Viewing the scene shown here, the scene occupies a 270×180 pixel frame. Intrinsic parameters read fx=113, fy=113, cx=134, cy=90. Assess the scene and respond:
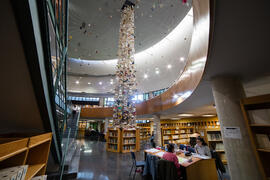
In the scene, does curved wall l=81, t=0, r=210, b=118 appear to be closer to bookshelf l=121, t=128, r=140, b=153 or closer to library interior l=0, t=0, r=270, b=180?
library interior l=0, t=0, r=270, b=180

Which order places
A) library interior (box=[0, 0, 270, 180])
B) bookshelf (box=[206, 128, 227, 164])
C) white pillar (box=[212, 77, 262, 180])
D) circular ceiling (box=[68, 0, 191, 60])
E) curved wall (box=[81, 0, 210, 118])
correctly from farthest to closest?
1. circular ceiling (box=[68, 0, 191, 60])
2. bookshelf (box=[206, 128, 227, 164])
3. white pillar (box=[212, 77, 262, 180])
4. curved wall (box=[81, 0, 210, 118])
5. library interior (box=[0, 0, 270, 180])

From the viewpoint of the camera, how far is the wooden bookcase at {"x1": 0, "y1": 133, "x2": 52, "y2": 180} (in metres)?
1.05

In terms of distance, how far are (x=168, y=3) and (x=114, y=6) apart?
290cm

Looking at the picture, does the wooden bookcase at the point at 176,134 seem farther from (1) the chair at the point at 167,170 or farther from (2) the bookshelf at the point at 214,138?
(1) the chair at the point at 167,170

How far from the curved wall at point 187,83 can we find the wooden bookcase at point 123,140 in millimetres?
1912

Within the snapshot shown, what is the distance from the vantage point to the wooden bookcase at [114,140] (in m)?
7.99

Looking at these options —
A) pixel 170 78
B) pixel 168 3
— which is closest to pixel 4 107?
→ pixel 168 3

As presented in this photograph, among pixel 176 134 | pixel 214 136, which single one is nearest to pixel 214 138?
pixel 214 136

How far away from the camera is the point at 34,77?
4.93 feet

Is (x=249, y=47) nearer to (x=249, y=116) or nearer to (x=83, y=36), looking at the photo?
(x=249, y=116)

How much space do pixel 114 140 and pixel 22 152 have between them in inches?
295

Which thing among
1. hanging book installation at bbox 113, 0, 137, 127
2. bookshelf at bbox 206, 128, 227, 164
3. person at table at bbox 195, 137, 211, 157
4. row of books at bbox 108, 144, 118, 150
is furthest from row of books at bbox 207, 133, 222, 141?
row of books at bbox 108, 144, 118, 150

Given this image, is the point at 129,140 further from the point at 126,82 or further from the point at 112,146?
the point at 126,82

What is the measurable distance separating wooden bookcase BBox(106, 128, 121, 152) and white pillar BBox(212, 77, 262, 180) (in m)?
6.77
